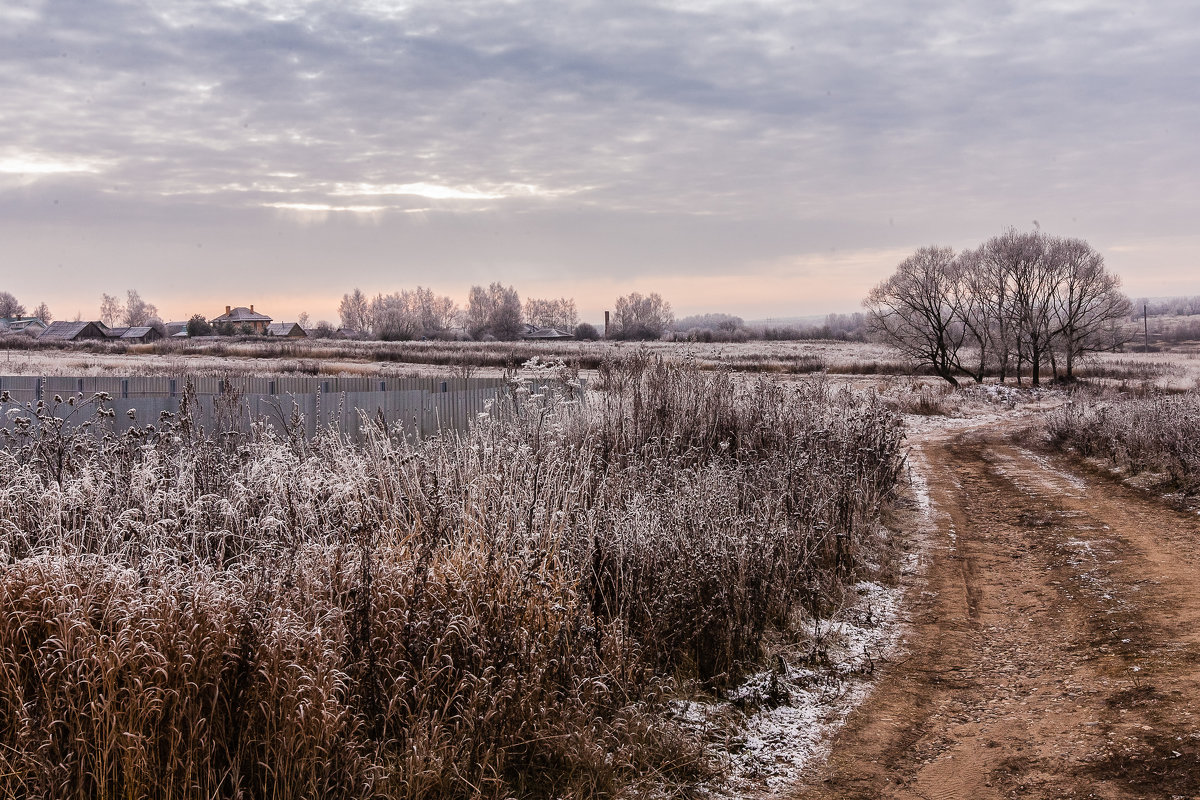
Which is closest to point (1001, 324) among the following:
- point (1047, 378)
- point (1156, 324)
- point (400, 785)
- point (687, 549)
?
point (1047, 378)

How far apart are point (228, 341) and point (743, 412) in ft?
199

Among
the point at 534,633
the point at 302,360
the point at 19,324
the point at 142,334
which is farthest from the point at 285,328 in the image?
the point at 534,633

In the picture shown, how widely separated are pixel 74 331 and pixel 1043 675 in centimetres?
8856

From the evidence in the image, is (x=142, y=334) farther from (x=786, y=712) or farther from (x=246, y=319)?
(x=786, y=712)

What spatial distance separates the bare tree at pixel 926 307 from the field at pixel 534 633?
32.3 metres

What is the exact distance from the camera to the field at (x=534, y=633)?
12.4ft

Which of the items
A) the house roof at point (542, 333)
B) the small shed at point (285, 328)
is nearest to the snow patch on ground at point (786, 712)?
the house roof at point (542, 333)

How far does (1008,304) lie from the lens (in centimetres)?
4022

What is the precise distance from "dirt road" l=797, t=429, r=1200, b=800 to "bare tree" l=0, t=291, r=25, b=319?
135916mm

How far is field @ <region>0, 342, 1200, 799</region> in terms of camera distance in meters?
3.79

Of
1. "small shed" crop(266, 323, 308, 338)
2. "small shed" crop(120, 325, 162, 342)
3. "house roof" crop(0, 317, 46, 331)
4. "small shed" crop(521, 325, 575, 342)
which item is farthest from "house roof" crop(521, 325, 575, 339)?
"house roof" crop(0, 317, 46, 331)

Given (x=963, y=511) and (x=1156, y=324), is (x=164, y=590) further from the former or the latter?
(x=1156, y=324)

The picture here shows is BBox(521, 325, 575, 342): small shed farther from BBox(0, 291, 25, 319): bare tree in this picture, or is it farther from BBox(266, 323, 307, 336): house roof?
BBox(0, 291, 25, 319): bare tree

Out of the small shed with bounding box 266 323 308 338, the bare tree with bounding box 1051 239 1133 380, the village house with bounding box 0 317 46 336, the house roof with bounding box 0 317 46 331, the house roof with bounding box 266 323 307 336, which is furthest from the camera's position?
the house roof with bounding box 266 323 307 336
